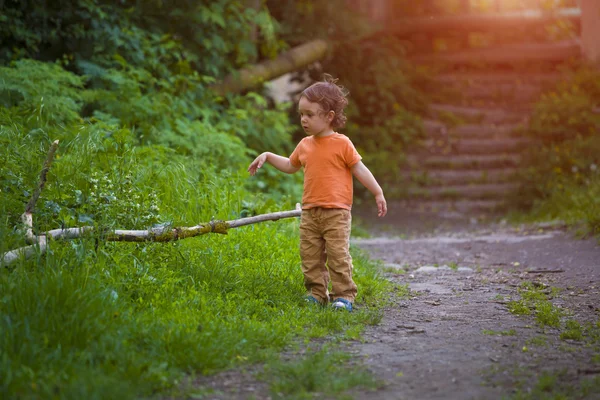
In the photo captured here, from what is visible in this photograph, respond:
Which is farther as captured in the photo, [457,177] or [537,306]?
[457,177]

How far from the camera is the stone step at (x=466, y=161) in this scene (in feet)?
43.0

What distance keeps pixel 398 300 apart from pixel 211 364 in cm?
222

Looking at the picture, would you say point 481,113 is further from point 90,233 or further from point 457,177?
point 90,233

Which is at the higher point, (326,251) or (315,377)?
(326,251)

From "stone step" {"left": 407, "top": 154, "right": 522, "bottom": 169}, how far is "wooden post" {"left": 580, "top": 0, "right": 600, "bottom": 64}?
366 cm

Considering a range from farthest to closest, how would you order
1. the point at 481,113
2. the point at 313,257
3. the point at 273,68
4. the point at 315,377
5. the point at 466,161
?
the point at 481,113 < the point at 466,161 < the point at 273,68 < the point at 313,257 < the point at 315,377

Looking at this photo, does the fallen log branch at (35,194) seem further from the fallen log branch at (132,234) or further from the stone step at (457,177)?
the stone step at (457,177)

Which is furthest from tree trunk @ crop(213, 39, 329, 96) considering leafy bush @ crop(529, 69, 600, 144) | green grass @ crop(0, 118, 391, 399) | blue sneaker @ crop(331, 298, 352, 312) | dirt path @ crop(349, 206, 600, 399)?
blue sneaker @ crop(331, 298, 352, 312)

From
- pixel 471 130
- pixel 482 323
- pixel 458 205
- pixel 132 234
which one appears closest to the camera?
pixel 482 323

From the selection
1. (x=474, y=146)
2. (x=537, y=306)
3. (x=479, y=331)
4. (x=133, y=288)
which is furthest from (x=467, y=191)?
(x=133, y=288)

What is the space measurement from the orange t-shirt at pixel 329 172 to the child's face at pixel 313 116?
0.10 metres

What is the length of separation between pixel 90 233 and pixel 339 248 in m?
1.65

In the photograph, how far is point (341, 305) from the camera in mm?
4938

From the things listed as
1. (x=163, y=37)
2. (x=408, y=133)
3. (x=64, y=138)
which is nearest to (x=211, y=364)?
(x=64, y=138)
